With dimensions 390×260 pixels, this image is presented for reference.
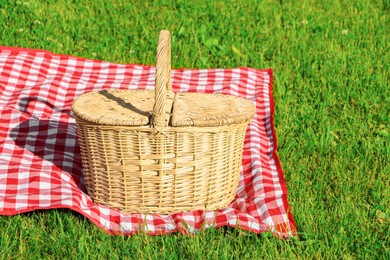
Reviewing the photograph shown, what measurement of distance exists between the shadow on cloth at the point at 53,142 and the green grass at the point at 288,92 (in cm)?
65

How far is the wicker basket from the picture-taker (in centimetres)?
347

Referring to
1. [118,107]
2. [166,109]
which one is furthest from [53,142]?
[166,109]

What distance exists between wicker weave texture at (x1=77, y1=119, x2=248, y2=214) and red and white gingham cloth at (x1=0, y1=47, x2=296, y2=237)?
0.07 m

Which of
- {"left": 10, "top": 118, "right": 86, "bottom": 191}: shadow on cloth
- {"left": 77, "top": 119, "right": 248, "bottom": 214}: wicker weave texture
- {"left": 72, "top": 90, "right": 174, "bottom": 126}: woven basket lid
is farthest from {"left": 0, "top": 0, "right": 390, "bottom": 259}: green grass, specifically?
{"left": 10, "top": 118, "right": 86, "bottom": 191}: shadow on cloth

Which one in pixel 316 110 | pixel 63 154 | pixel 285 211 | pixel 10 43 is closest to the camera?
pixel 285 211

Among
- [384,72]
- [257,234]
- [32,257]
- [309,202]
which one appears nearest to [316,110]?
[384,72]

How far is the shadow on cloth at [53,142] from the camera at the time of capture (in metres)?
4.22

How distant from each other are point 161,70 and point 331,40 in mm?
3278

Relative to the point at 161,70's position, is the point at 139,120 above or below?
below

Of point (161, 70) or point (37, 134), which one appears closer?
point (161, 70)

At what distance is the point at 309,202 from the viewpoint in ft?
12.3

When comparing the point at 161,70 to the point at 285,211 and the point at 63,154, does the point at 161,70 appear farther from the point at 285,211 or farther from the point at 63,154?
the point at 63,154

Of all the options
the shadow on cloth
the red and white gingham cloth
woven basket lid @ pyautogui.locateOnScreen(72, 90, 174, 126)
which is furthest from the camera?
the shadow on cloth

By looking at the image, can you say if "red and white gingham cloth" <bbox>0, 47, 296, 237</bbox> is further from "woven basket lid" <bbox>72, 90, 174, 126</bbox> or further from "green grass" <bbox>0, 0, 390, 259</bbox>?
"woven basket lid" <bbox>72, 90, 174, 126</bbox>
